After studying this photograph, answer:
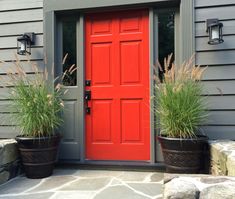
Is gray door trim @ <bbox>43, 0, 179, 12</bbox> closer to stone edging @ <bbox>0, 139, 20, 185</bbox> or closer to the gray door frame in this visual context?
the gray door frame

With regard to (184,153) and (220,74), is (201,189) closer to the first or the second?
(184,153)

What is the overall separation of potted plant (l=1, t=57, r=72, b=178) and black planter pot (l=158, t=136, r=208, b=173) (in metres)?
1.22

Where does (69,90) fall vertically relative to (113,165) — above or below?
above

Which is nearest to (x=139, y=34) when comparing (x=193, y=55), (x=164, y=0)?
(x=164, y=0)

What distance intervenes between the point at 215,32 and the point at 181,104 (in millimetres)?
858

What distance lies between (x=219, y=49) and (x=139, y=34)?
93 cm

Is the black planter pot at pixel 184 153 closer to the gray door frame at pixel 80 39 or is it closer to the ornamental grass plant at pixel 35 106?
the gray door frame at pixel 80 39

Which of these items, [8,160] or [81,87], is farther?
[81,87]

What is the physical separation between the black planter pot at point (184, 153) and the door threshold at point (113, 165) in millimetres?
416

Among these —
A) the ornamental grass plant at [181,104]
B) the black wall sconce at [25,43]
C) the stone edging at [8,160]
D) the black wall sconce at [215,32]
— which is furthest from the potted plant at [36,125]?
the black wall sconce at [215,32]

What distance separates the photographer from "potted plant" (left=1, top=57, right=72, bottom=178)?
10.00 feet

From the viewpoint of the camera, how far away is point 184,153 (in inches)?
112

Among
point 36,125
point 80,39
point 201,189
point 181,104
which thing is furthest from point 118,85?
point 201,189

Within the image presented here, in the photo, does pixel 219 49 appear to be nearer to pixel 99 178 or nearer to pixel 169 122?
pixel 169 122
